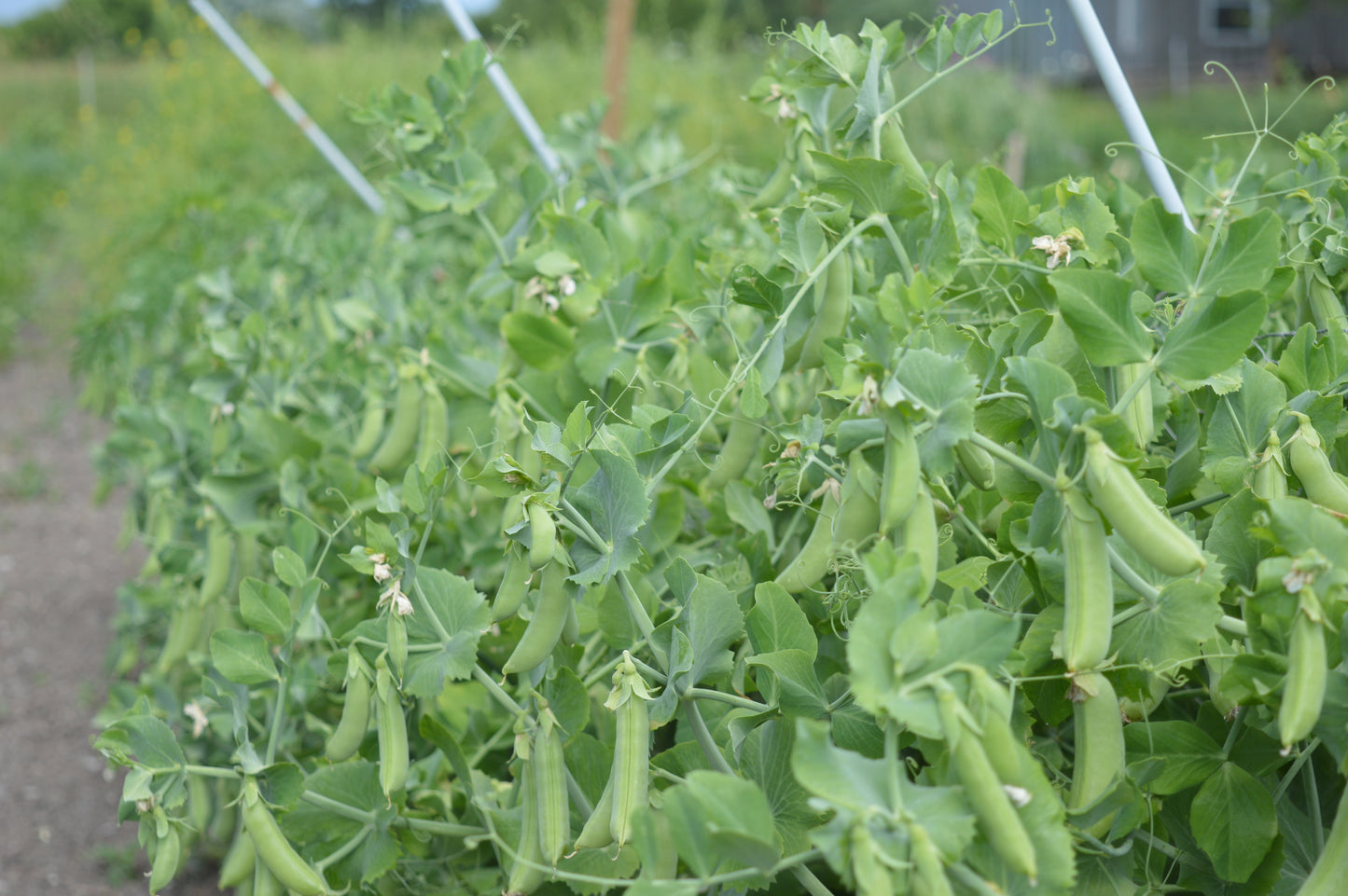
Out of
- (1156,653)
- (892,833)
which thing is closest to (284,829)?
(892,833)

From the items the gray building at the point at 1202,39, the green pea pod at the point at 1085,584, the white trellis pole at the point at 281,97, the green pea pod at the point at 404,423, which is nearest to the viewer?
the green pea pod at the point at 1085,584

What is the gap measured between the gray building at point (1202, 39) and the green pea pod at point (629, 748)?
14.4 meters

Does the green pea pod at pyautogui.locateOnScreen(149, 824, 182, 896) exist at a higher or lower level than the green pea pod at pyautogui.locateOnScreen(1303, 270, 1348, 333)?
lower

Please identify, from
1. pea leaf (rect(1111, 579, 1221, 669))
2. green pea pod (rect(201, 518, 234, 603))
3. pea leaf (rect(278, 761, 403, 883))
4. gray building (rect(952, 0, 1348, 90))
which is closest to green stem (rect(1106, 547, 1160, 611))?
pea leaf (rect(1111, 579, 1221, 669))

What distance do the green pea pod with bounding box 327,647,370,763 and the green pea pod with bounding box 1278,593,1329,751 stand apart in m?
0.68

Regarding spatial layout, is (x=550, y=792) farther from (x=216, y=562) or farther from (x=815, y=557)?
(x=216, y=562)

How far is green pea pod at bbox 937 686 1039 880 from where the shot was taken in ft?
1.82

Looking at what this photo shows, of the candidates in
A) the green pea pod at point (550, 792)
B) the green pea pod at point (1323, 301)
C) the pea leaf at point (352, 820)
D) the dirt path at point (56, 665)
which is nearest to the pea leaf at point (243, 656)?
the pea leaf at point (352, 820)

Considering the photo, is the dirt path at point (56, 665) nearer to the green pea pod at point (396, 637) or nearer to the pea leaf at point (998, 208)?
the green pea pod at point (396, 637)

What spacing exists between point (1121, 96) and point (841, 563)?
77 cm

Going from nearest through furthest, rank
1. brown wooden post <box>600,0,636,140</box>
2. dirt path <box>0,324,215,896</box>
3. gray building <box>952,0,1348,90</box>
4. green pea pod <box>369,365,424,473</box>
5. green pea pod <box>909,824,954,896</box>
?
green pea pod <box>909,824,954,896</box> → green pea pod <box>369,365,424,473</box> → dirt path <box>0,324,215,896</box> → brown wooden post <box>600,0,636,140</box> → gray building <box>952,0,1348,90</box>

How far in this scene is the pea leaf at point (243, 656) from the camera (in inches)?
39.9

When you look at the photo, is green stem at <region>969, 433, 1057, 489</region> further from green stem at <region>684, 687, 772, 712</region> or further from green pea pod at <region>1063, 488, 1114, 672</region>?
green stem at <region>684, 687, 772, 712</region>

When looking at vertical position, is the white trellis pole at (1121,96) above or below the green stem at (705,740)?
above
